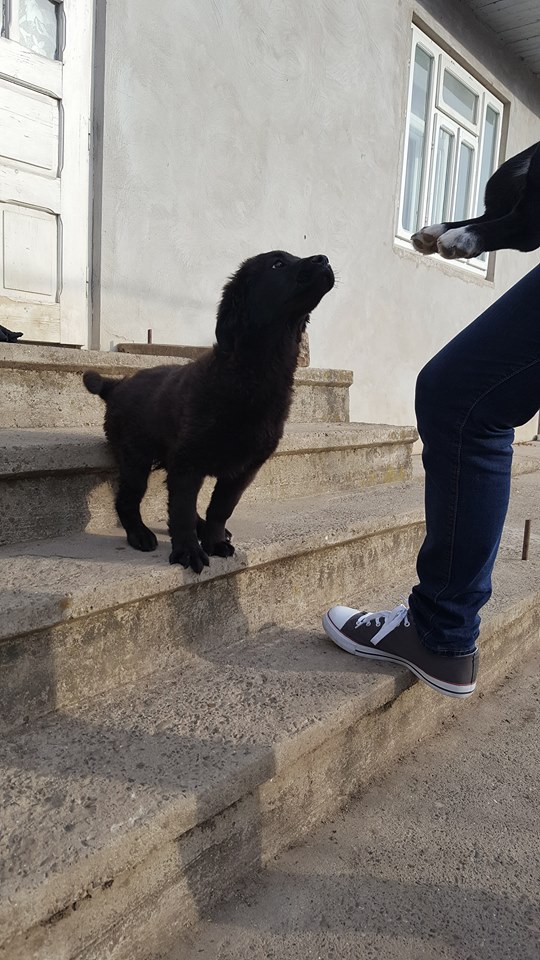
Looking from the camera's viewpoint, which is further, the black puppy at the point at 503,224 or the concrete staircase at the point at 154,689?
the black puppy at the point at 503,224

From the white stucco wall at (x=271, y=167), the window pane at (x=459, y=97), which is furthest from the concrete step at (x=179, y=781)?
the window pane at (x=459, y=97)

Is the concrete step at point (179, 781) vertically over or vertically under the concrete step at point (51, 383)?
under

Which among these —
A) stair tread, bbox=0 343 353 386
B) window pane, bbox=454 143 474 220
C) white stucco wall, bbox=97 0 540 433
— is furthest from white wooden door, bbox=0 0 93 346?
window pane, bbox=454 143 474 220

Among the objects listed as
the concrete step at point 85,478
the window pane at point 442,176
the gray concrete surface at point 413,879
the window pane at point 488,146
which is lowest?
the gray concrete surface at point 413,879

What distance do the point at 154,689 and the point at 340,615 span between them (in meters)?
0.57

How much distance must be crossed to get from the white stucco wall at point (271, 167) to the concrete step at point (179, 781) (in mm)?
2596

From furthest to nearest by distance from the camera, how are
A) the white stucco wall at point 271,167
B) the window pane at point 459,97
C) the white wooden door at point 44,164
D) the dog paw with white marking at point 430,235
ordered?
the window pane at point 459,97 < the white stucco wall at point 271,167 < the white wooden door at point 44,164 < the dog paw with white marking at point 430,235

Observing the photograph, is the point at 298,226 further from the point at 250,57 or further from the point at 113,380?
the point at 113,380

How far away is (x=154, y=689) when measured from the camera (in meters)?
1.53

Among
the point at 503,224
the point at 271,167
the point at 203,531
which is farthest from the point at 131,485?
the point at 271,167

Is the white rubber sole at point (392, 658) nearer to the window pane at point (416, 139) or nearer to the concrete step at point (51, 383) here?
the concrete step at point (51, 383)

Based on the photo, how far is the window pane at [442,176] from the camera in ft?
21.1

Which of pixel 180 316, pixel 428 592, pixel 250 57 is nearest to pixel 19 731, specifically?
pixel 428 592

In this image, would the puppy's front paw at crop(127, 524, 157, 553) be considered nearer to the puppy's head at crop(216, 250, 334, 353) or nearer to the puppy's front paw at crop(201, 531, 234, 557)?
the puppy's front paw at crop(201, 531, 234, 557)
